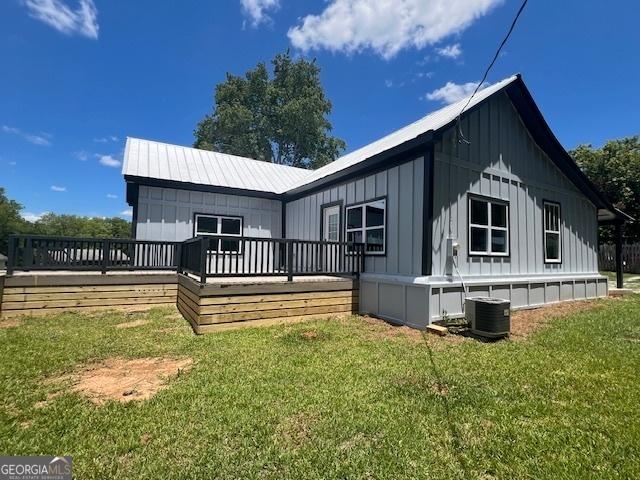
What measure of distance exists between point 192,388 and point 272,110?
32.9 metres

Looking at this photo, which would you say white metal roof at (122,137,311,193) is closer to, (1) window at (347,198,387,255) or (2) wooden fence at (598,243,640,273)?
(1) window at (347,198,387,255)

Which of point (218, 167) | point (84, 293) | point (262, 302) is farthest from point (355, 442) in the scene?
point (218, 167)

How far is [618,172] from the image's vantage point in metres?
21.1

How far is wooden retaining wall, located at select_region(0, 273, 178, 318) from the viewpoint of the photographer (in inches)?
268

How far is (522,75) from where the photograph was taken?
779cm

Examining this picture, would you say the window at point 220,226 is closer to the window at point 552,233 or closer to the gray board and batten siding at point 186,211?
the gray board and batten siding at point 186,211

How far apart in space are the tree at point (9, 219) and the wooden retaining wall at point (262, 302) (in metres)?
47.1

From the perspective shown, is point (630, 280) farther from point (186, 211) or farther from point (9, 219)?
point (9, 219)

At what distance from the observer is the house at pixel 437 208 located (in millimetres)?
6543

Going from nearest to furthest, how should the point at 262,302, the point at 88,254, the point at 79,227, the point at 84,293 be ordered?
the point at 262,302, the point at 84,293, the point at 88,254, the point at 79,227

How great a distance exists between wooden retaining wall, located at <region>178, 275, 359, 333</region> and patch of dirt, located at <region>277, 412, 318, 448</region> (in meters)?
3.33

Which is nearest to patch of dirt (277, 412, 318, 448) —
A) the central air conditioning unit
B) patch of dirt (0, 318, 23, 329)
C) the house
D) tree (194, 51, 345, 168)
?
the central air conditioning unit

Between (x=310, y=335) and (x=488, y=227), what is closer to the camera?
(x=310, y=335)

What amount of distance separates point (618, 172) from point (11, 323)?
29858 mm
